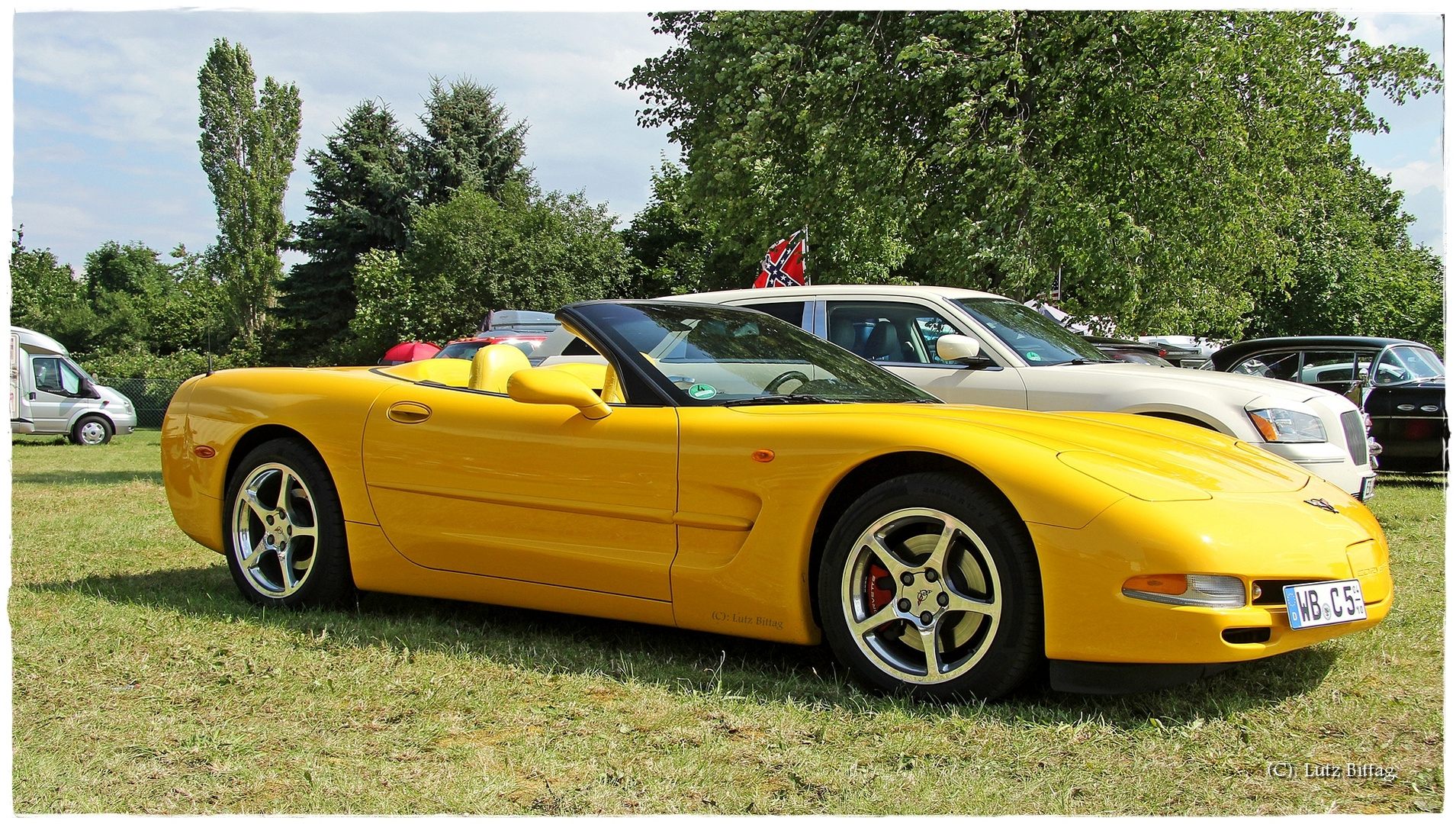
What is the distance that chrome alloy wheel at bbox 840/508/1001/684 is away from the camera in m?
3.00

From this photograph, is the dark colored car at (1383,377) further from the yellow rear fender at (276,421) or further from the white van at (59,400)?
the white van at (59,400)

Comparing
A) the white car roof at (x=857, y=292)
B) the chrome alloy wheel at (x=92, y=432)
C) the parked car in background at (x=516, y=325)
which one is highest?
the parked car in background at (x=516, y=325)

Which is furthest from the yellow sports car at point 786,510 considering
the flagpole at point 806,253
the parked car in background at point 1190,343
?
the parked car in background at point 1190,343

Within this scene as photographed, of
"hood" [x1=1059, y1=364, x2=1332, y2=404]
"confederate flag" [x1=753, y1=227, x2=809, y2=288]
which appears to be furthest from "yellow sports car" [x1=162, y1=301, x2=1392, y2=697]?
"confederate flag" [x1=753, y1=227, x2=809, y2=288]

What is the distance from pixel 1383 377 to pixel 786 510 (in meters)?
9.23

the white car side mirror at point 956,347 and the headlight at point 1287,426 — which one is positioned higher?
the white car side mirror at point 956,347

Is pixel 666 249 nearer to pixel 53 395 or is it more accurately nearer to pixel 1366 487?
pixel 53 395

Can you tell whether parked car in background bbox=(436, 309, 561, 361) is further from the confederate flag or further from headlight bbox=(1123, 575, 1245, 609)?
headlight bbox=(1123, 575, 1245, 609)

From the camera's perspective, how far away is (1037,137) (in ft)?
39.3

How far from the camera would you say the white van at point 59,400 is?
19.6 m

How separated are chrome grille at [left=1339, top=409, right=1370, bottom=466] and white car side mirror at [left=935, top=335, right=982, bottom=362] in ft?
6.95

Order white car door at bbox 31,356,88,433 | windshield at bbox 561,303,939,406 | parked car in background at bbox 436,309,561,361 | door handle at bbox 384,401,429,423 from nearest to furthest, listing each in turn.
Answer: windshield at bbox 561,303,939,406 → door handle at bbox 384,401,429,423 → parked car in background at bbox 436,309,561,361 → white car door at bbox 31,356,88,433

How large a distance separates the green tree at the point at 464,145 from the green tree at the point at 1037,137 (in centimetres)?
2575

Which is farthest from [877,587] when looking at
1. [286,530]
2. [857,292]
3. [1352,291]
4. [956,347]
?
[1352,291]
